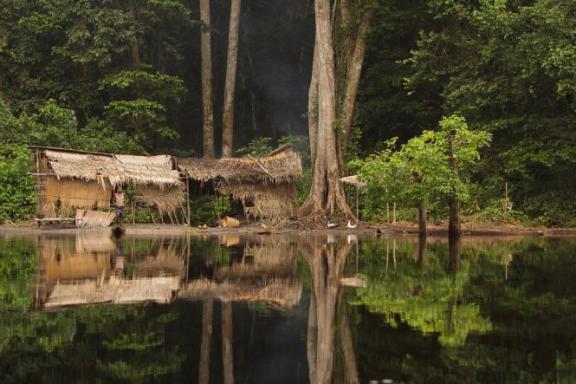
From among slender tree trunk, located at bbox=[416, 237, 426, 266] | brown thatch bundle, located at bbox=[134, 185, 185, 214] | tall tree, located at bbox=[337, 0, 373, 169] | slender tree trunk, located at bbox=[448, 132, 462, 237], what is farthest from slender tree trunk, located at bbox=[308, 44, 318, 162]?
slender tree trunk, located at bbox=[416, 237, 426, 266]

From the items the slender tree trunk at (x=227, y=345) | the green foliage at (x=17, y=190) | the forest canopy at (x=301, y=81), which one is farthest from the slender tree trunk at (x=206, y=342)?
the green foliage at (x=17, y=190)

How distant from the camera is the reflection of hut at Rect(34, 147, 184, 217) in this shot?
25266mm

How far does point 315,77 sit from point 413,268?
18.1 meters

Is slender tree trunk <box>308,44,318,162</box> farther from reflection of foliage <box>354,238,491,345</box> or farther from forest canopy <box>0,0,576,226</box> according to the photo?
reflection of foliage <box>354,238,491,345</box>

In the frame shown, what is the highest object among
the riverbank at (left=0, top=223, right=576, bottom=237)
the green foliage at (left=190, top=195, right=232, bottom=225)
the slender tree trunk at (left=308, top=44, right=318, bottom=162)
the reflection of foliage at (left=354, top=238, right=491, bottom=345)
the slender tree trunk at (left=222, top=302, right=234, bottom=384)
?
the slender tree trunk at (left=308, top=44, right=318, bottom=162)

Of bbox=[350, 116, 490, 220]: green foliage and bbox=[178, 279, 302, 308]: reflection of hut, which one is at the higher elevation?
bbox=[350, 116, 490, 220]: green foliage

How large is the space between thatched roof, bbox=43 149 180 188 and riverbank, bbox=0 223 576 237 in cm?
150

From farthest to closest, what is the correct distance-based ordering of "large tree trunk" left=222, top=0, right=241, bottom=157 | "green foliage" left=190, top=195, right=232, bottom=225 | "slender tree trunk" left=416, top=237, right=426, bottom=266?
1. "large tree trunk" left=222, top=0, right=241, bottom=157
2. "green foliage" left=190, top=195, right=232, bottom=225
3. "slender tree trunk" left=416, top=237, right=426, bottom=266

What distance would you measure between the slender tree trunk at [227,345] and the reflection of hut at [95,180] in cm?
1666

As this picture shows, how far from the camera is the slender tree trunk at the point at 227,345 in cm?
625

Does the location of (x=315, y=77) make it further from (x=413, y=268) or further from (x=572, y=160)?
(x=413, y=268)

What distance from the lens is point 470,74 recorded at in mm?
27938

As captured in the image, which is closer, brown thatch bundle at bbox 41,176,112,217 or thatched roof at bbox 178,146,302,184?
brown thatch bundle at bbox 41,176,112,217

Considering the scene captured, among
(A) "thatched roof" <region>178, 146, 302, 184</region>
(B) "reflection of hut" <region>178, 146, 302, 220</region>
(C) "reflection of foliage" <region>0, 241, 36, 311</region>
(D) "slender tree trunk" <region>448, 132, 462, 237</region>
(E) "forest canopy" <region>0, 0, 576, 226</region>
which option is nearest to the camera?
(C) "reflection of foliage" <region>0, 241, 36, 311</region>
